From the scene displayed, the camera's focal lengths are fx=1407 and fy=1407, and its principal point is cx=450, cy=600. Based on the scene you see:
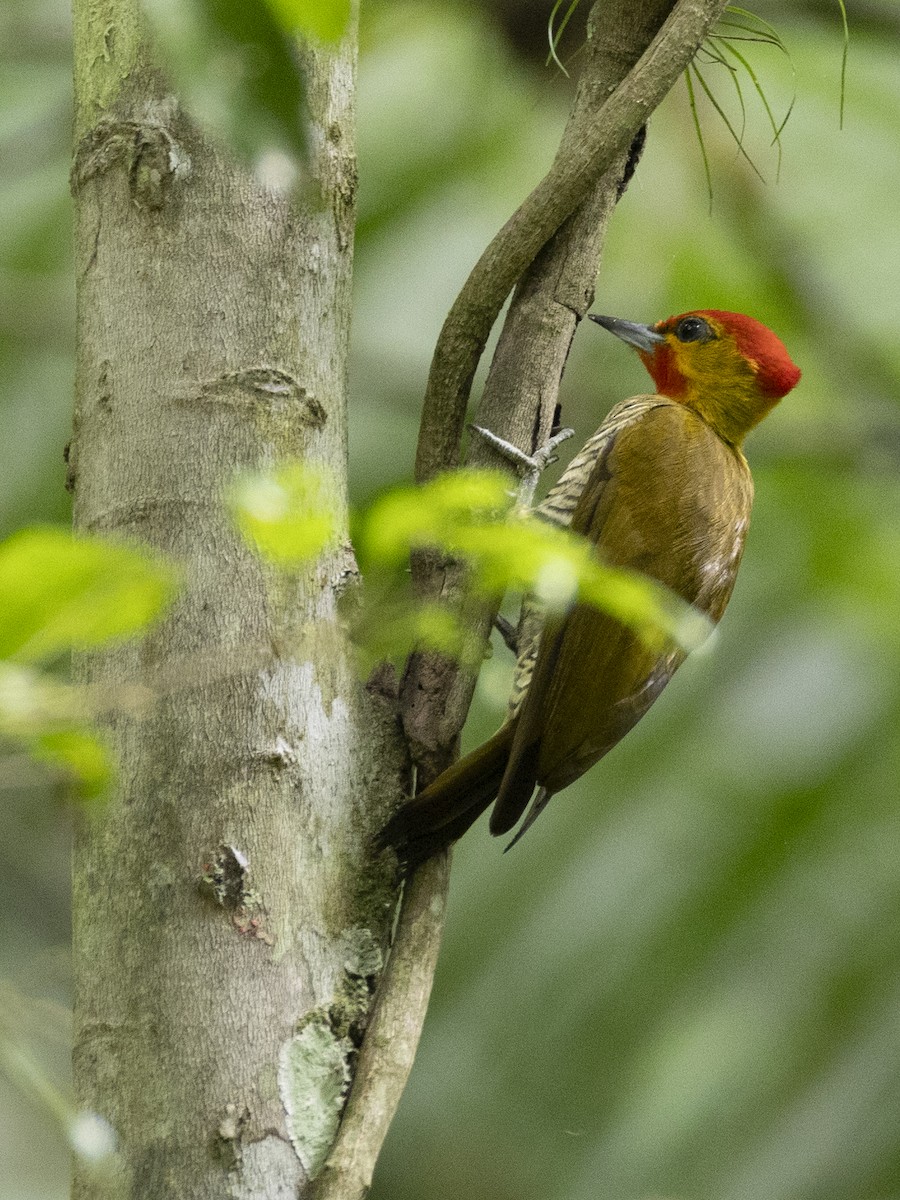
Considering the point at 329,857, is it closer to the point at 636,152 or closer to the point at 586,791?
the point at 636,152

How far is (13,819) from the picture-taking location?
12.1 feet

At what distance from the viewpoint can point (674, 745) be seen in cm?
396

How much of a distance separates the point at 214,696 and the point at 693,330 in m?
1.92

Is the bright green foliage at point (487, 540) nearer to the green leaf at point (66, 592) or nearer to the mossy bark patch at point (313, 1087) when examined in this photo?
the green leaf at point (66, 592)

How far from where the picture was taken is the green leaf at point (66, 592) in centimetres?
83

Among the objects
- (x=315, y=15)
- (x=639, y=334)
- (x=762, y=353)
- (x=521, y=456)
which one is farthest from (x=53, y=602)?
(x=639, y=334)

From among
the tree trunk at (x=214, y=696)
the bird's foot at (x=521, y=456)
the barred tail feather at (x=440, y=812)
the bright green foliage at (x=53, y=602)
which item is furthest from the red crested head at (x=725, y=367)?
the bright green foliage at (x=53, y=602)

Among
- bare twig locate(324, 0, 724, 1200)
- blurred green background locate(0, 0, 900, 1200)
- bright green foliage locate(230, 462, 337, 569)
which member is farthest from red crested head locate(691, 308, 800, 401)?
bright green foliage locate(230, 462, 337, 569)

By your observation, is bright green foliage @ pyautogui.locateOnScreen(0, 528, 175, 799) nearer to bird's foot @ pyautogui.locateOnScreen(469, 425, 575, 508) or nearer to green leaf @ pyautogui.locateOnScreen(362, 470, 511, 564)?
green leaf @ pyautogui.locateOnScreen(362, 470, 511, 564)

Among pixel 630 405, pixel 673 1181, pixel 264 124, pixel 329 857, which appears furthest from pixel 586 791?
pixel 264 124

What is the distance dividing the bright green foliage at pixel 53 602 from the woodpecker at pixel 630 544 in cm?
83

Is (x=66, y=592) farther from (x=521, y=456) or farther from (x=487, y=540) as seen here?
(x=521, y=456)

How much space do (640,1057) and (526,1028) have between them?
348 mm

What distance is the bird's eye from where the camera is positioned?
124 inches
